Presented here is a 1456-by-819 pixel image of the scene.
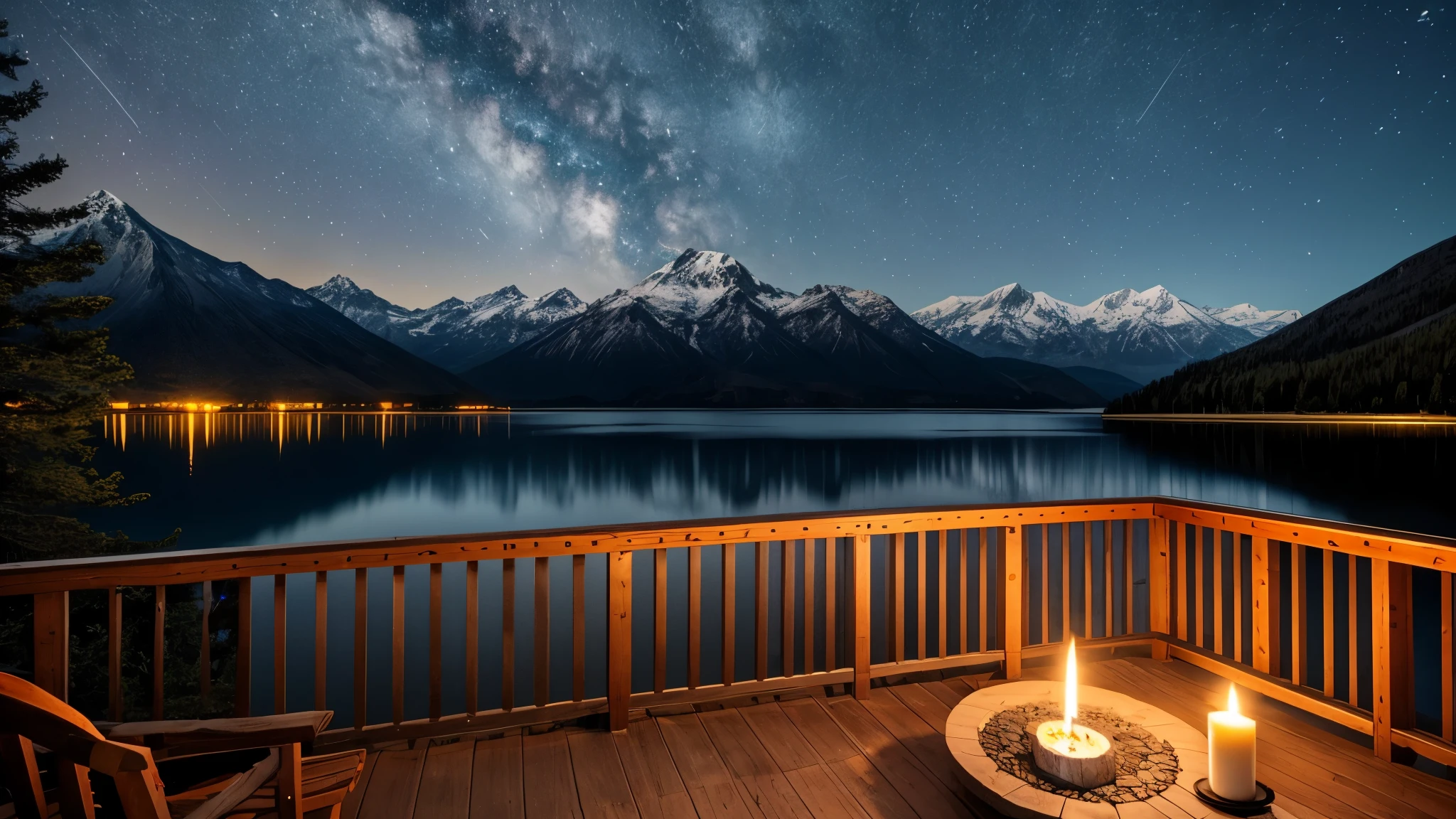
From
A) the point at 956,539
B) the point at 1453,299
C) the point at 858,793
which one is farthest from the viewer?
the point at 1453,299

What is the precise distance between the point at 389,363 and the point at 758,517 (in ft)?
581

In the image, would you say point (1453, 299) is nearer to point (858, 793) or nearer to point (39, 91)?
point (858, 793)

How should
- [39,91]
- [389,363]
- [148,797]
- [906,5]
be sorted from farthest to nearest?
[389,363], [906,5], [39,91], [148,797]

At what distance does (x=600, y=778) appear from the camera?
8.26 ft

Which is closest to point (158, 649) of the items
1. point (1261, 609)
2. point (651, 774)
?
point (651, 774)

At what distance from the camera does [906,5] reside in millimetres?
17156

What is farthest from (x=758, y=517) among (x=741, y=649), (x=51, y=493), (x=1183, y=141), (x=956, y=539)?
(x=1183, y=141)

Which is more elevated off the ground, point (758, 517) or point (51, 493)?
point (758, 517)

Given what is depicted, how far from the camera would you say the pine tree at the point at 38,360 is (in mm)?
7172

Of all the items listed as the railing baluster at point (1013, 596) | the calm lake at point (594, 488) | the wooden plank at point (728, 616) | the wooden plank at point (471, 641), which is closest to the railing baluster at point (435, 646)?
the wooden plank at point (471, 641)

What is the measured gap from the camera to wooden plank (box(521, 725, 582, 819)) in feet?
7.59

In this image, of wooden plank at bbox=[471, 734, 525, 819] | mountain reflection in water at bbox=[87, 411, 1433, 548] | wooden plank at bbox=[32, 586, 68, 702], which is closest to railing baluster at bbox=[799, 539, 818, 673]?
wooden plank at bbox=[471, 734, 525, 819]

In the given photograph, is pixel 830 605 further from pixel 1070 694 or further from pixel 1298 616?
pixel 1298 616

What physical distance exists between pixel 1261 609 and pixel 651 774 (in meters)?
3.33
